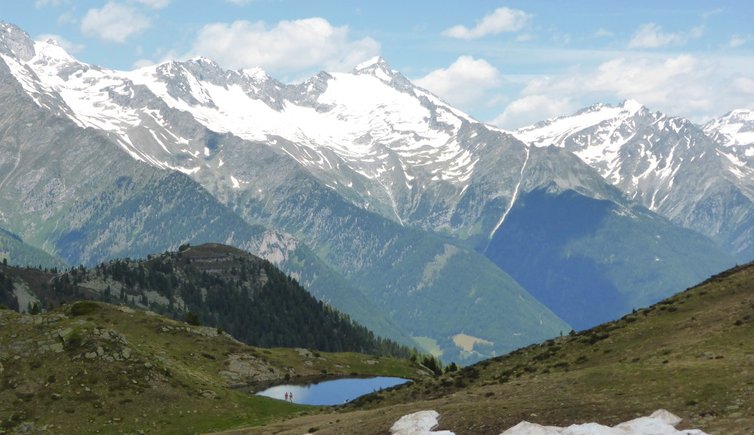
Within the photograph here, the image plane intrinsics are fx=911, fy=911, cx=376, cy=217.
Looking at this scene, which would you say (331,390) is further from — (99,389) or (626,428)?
(626,428)

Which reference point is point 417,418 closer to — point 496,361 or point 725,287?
point 496,361

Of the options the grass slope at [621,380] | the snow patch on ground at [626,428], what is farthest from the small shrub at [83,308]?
the snow patch on ground at [626,428]

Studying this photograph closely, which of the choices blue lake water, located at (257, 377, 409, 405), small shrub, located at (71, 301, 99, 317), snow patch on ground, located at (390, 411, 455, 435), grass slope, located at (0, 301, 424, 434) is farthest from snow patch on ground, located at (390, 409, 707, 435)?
small shrub, located at (71, 301, 99, 317)

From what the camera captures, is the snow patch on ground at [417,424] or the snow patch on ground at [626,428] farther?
the snow patch on ground at [417,424]

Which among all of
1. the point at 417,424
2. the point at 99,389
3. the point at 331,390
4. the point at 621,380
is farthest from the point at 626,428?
the point at 331,390

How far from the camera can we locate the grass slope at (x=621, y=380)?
67062 millimetres

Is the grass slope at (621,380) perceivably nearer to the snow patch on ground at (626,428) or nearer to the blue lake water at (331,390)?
the snow patch on ground at (626,428)

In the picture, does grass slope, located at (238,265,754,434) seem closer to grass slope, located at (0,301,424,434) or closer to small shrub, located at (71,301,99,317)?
grass slope, located at (0,301,424,434)

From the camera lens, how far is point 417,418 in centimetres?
7450

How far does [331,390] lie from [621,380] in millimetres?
84464

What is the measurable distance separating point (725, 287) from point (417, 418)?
152 ft

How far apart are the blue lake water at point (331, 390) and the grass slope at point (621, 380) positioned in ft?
127

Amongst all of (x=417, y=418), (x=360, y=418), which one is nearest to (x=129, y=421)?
(x=360, y=418)

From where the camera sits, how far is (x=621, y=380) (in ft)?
249
